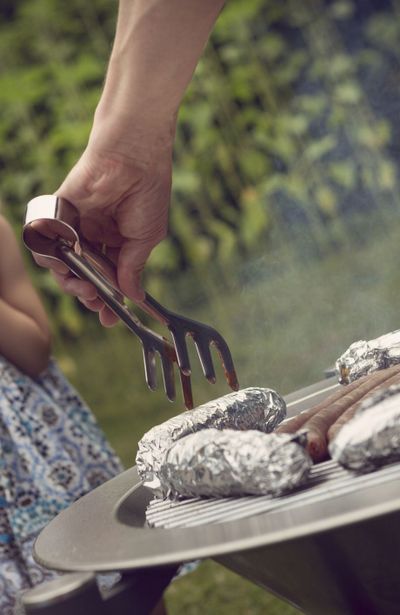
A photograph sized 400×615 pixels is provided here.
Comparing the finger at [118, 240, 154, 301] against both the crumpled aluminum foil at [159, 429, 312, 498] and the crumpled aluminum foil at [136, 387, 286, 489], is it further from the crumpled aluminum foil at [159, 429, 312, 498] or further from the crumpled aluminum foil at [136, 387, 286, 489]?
the crumpled aluminum foil at [159, 429, 312, 498]

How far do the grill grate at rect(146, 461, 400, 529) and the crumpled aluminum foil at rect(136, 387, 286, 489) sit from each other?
70mm

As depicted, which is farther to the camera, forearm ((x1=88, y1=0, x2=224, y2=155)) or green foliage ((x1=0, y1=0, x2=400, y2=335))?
green foliage ((x1=0, y1=0, x2=400, y2=335))

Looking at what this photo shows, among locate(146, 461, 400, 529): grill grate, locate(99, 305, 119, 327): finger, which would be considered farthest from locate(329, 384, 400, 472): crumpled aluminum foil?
locate(99, 305, 119, 327): finger

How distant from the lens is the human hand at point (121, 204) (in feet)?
4.35

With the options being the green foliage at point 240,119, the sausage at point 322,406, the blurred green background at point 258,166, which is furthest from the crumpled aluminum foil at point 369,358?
the green foliage at point 240,119

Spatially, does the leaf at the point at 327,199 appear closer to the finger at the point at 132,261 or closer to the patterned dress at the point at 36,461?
the patterned dress at the point at 36,461

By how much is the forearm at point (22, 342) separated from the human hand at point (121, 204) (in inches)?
24.5

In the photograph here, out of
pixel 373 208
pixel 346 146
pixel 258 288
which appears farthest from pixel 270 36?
pixel 258 288

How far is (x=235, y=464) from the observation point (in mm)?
966

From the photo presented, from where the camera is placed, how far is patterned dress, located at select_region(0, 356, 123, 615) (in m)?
1.87

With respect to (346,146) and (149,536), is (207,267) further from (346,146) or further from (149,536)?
(149,536)

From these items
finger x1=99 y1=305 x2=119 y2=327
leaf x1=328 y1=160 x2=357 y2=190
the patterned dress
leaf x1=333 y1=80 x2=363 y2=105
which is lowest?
the patterned dress

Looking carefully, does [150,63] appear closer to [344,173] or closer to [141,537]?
[141,537]

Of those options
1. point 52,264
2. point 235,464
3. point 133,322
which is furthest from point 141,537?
point 52,264
